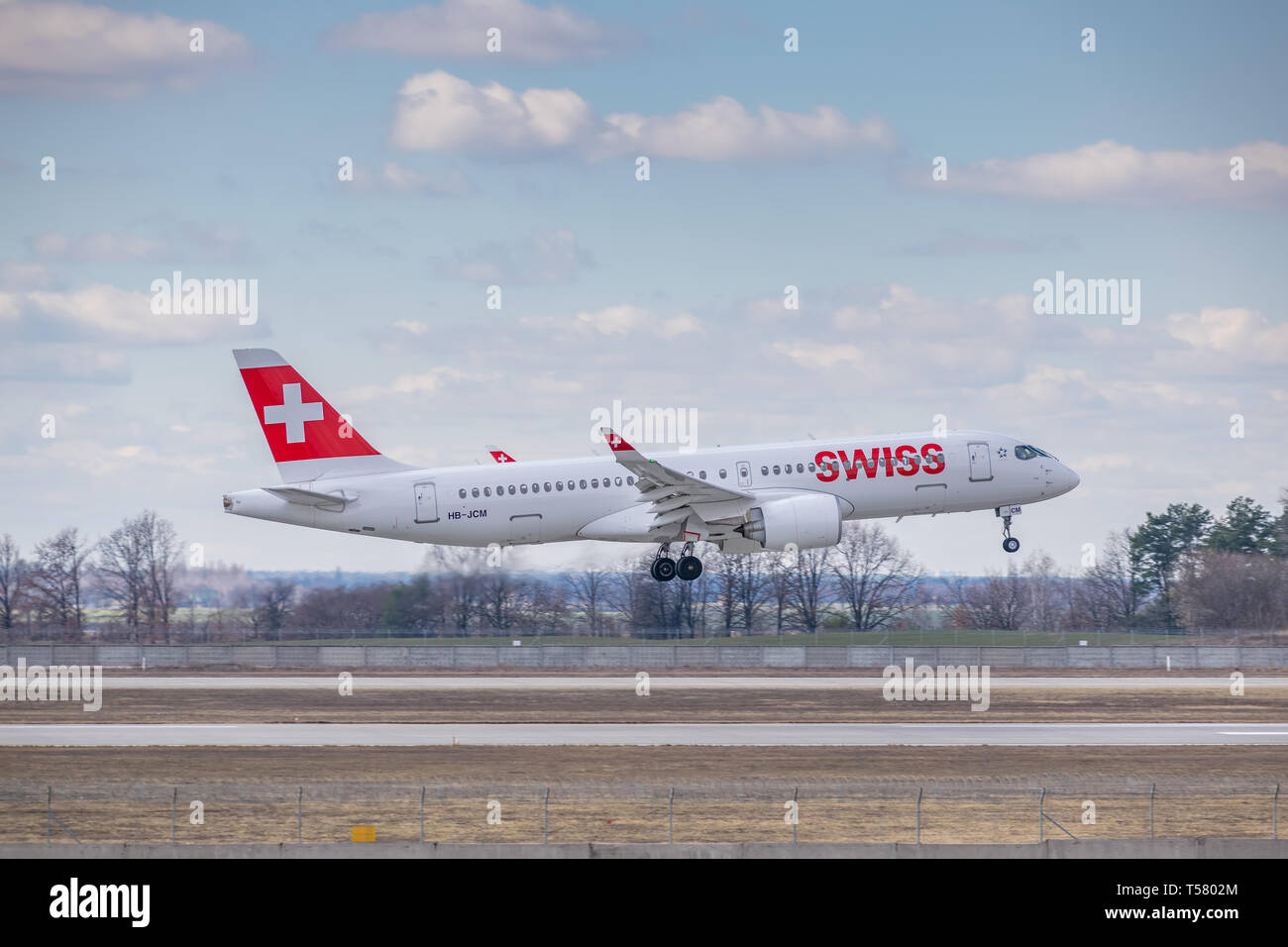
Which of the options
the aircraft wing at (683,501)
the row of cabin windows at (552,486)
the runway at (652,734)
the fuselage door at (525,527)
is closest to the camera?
the runway at (652,734)

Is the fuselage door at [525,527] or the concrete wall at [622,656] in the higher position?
the fuselage door at [525,527]

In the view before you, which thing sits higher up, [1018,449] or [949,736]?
[1018,449]

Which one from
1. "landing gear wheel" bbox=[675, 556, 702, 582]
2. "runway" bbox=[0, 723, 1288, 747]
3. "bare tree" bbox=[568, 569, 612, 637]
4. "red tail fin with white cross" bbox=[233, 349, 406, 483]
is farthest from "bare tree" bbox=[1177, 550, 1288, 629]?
"red tail fin with white cross" bbox=[233, 349, 406, 483]

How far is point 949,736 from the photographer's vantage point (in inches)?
1845

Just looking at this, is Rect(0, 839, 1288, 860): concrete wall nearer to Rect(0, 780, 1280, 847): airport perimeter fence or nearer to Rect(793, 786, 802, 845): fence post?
Rect(0, 780, 1280, 847): airport perimeter fence

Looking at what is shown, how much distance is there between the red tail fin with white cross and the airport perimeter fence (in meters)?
24.2

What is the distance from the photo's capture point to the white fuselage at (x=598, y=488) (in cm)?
5781

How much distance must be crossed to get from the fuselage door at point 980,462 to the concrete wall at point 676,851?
32.9 m

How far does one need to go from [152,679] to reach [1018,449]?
38.1 m

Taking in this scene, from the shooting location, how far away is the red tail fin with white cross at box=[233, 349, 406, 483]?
59594mm

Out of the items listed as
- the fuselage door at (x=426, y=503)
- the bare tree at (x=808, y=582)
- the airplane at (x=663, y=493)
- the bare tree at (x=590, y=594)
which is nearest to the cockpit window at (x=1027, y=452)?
the airplane at (x=663, y=493)

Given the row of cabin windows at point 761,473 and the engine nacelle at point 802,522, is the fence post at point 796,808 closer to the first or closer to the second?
the engine nacelle at point 802,522
